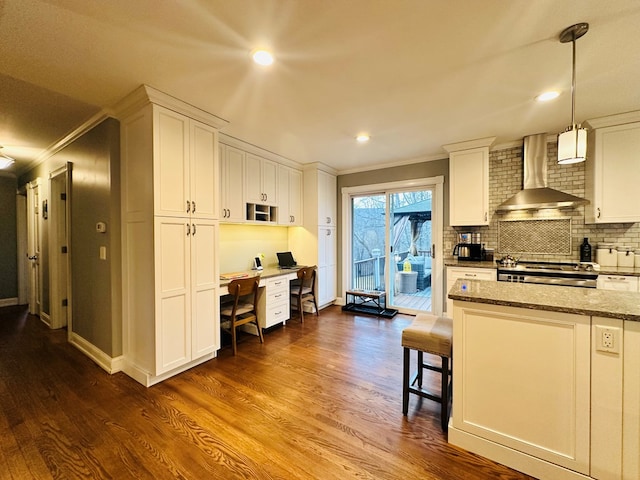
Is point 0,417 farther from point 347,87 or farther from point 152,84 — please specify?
point 347,87

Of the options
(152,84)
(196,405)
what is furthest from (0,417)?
(152,84)

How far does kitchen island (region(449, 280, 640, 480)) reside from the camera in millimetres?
1279

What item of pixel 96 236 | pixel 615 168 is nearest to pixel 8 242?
pixel 96 236

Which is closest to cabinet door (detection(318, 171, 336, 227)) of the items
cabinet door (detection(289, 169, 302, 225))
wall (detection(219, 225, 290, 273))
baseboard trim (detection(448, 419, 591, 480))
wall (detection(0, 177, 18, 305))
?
cabinet door (detection(289, 169, 302, 225))

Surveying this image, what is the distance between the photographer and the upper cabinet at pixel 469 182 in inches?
140

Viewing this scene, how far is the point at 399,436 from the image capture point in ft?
5.80

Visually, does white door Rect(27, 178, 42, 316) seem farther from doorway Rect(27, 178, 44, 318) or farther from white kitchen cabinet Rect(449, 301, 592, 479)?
white kitchen cabinet Rect(449, 301, 592, 479)

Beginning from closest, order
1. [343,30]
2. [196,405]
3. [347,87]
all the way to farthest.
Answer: [343,30] < [196,405] < [347,87]

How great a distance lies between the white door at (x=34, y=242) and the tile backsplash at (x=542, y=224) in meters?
6.72

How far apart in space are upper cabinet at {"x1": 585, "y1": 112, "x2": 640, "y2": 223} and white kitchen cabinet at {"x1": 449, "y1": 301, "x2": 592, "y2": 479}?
270 centimetres

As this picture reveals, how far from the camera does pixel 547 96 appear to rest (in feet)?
7.99

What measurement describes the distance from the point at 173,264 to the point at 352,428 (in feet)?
6.74

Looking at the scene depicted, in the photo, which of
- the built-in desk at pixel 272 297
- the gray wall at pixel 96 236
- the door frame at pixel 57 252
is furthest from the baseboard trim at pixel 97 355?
the built-in desk at pixel 272 297

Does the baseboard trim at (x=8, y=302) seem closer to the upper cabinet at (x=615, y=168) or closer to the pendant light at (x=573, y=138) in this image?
the pendant light at (x=573, y=138)
